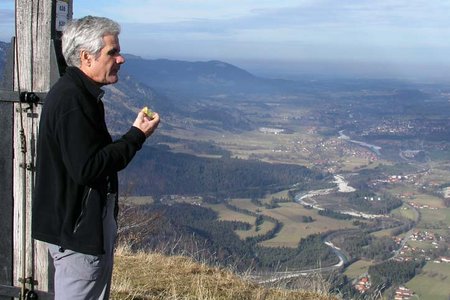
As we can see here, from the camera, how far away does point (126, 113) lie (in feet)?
219

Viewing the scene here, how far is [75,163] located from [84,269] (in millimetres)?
495

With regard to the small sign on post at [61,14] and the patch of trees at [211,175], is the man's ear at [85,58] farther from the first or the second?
the patch of trees at [211,175]

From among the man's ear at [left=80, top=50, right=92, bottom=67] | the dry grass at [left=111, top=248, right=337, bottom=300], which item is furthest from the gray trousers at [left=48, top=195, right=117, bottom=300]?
the dry grass at [left=111, top=248, right=337, bottom=300]

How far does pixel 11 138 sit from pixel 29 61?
0.39m

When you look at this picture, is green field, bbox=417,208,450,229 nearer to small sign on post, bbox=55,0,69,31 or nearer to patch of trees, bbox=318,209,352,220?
patch of trees, bbox=318,209,352,220

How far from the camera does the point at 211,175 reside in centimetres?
5438

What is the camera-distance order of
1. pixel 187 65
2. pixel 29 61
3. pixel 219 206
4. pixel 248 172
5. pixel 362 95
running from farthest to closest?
pixel 187 65, pixel 362 95, pixel 248 172, pixel 219 206, pixel 29 61

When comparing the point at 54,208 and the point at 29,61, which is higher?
the point at 29,61

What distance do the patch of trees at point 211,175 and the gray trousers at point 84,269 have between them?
139 feet

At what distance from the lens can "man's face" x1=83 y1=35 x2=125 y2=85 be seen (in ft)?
8.27

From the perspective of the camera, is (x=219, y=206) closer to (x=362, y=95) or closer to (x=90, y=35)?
(x=90, y=35)

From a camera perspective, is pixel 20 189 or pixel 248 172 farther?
pixel 248 172

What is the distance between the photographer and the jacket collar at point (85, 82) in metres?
2.50

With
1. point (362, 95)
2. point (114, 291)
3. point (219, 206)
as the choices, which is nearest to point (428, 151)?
point (219, 206)
